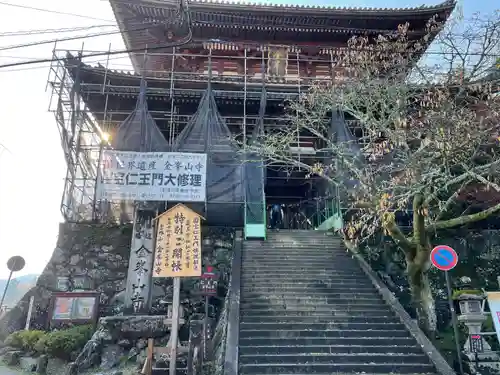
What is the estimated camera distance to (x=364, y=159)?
12242 mm

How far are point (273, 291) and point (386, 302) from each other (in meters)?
2.70

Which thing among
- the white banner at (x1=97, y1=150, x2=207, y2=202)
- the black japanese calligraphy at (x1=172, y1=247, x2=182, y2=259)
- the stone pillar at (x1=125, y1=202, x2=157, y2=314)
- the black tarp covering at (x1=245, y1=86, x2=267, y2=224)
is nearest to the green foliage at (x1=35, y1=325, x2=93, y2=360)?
the stone pillar at (x1=125, y1=202, x2=157, y2=314)

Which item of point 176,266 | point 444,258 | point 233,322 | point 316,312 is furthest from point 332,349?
point 176,266

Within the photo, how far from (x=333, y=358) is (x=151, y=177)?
755 centimetres

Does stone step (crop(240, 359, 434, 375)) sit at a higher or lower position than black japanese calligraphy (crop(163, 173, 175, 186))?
lower

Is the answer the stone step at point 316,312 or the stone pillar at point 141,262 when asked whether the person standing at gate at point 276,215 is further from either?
the stone step at point 316,312

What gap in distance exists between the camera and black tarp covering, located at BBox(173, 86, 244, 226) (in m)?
12.6

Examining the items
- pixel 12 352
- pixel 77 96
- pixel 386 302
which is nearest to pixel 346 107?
pixel 386 302

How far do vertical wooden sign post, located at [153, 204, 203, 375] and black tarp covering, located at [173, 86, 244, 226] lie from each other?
337 cm

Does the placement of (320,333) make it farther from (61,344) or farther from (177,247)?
(61,344)

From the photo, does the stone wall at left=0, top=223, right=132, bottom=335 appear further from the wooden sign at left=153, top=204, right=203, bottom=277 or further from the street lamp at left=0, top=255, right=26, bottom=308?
the wooden sign at left=153, top=204, right=203, bottom=277

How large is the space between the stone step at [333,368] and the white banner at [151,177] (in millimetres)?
6180

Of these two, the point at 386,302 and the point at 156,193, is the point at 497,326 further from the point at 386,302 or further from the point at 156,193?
the point at 156,193

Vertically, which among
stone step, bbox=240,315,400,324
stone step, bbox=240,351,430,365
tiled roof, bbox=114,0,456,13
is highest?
tiled roof, bbox=114,0,456,13
